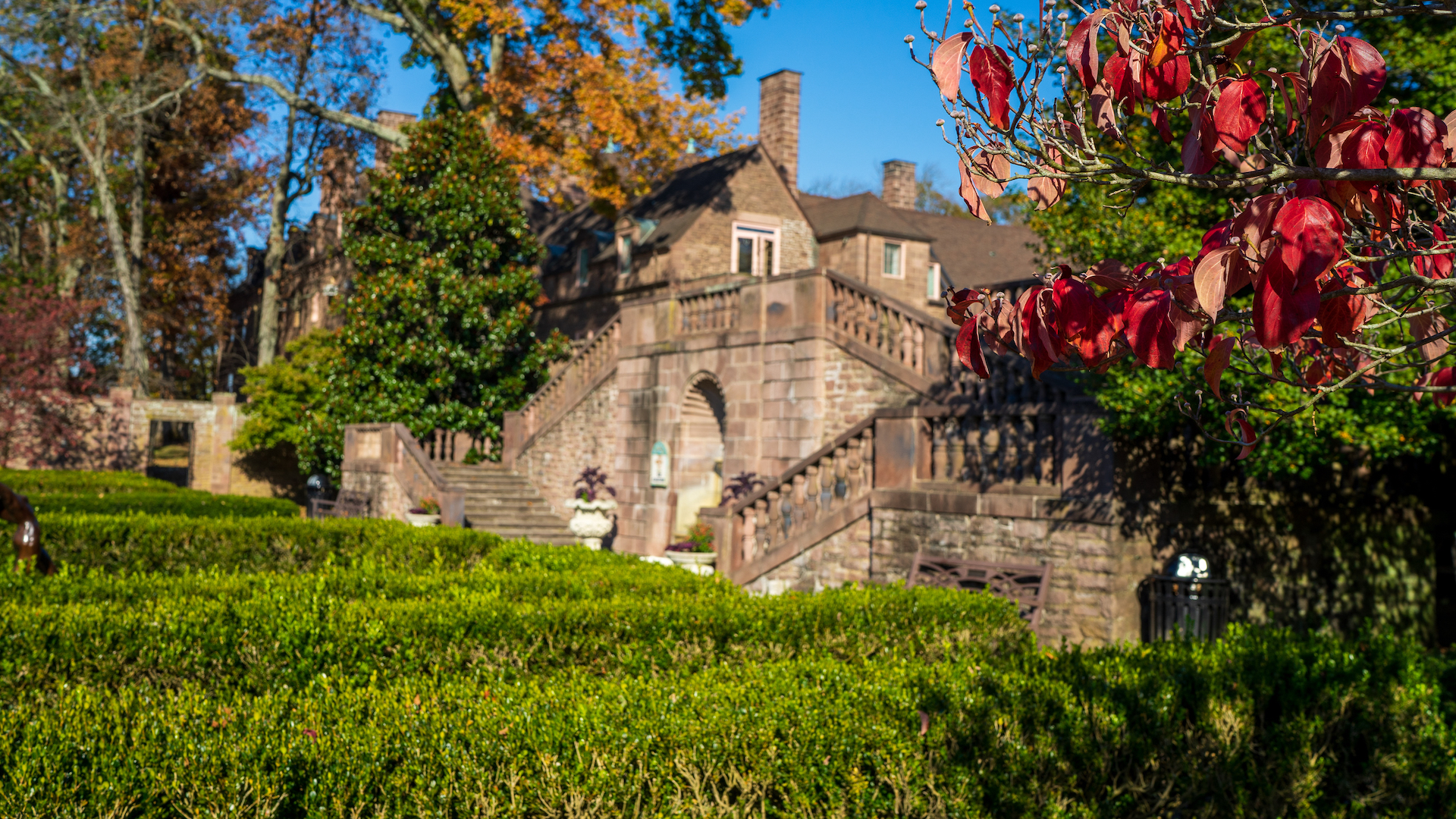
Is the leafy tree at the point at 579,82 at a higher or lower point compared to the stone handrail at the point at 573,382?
higher

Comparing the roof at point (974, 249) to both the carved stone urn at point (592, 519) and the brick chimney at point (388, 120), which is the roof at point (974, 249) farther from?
the carved stone urn at point (592, 519)

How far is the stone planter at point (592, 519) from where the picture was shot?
19484 millimetres

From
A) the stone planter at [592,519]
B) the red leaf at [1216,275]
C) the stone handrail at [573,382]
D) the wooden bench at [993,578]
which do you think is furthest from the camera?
the stone handrail at [573,382]

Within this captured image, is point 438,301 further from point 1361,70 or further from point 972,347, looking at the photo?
point 1361,70

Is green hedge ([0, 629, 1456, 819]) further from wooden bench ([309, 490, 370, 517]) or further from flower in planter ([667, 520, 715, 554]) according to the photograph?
wooden bench ([309, 490, 370, 517])

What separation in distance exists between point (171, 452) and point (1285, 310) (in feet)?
166

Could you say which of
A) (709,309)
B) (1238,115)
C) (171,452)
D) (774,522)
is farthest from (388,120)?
(1238,115)

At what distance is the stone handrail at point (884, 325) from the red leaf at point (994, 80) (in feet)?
38.9

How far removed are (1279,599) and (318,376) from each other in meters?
25.0

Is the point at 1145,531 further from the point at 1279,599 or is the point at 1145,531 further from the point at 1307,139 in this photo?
the point at 1307,139

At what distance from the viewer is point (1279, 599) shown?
13.1 meters

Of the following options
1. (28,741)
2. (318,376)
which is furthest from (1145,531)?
(318,376)

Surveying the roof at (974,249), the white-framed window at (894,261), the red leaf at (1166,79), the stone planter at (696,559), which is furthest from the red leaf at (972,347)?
the roof at (974,249)

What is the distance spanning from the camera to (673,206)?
33.6 meters
